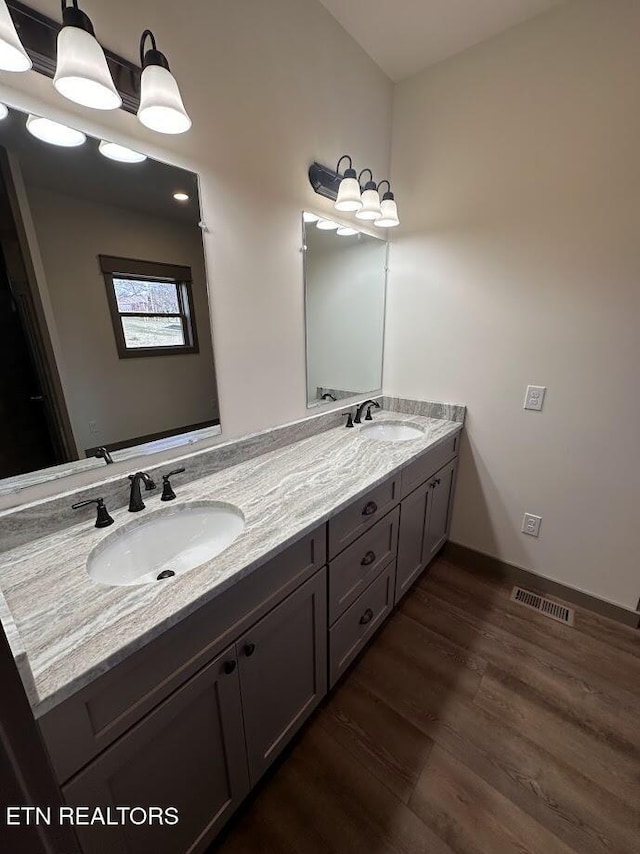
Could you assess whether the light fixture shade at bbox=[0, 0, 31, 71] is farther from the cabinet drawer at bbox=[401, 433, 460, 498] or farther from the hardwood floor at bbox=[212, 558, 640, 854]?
the hardwood floor at bbox=[212, 558, 640, 854]

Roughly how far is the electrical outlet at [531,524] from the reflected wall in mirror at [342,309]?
1.14 m

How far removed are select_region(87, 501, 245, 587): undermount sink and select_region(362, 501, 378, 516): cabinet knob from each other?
1.51 ft

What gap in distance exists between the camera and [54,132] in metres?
0.90

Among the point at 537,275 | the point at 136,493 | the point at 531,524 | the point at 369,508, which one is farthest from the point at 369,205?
the point at 531,524

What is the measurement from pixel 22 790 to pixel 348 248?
2104 mm

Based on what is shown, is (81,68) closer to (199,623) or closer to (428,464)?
(199,623)

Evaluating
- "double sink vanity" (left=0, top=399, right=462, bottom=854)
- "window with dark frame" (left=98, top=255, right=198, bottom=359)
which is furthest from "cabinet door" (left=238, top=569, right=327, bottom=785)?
"window with dark frame" (left=98, top=255, right=198, bottom=359)

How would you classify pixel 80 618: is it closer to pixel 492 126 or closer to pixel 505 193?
pixel 505 193

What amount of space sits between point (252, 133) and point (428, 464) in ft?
5.24

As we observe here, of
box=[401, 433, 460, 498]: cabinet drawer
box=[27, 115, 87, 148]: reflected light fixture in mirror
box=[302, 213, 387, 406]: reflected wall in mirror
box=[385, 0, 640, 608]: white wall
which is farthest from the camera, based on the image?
box=[302, 213, 387, 406]: reflected wall in mirror

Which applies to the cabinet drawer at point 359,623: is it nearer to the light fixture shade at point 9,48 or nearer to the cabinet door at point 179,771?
the cabinet door at point 179,771

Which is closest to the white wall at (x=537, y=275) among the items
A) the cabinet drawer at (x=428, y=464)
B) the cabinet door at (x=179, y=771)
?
the cabinet drawer at (x=428, y=464)

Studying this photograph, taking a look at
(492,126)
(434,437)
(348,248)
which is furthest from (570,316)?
(348,248)

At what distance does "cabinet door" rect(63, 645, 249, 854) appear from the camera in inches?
25.6
